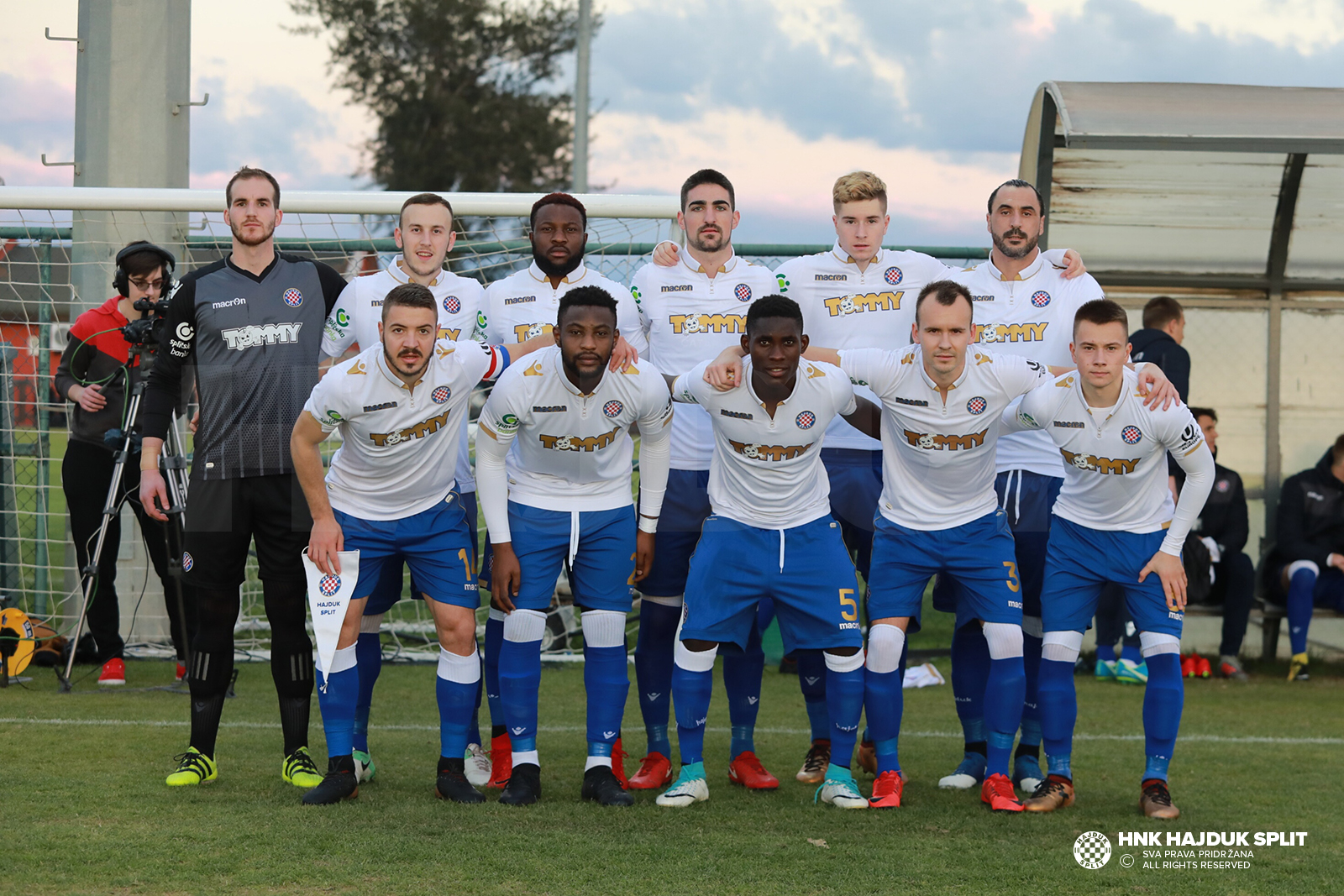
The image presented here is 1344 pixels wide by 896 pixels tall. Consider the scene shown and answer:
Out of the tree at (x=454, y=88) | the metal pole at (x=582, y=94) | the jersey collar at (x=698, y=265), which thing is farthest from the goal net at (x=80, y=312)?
the tree at (x=454, y=88)

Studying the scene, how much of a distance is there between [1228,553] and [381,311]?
230 inches

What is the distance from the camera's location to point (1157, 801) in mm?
4684

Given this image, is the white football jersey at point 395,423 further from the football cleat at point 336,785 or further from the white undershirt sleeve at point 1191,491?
the white undershirt sleeve at point 1191,491

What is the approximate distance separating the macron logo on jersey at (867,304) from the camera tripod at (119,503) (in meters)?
3.20

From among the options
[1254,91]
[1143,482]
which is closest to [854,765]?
[1143,482]

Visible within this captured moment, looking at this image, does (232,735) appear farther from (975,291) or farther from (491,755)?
(975,291)

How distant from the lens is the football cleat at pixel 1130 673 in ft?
26.0

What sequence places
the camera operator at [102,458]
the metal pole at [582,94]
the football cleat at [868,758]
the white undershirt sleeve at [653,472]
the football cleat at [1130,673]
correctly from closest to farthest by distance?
the white undershirt sleeve at [653,472] < the football cleat at [868,758] < the camera operator at [102,458] < the football cleat at [1130,673] < the metal pole at [582,94]

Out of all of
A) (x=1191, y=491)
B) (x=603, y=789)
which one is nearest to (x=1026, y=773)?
(x=1191, y=491)

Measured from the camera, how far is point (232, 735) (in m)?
5.84

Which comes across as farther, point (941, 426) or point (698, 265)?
point (698, 265)

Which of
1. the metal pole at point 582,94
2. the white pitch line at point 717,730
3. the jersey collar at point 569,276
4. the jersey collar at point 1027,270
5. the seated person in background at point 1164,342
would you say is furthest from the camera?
the metal pole at point 582,94

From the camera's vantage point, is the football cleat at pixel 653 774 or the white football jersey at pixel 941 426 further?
the football cleat at pixel 653 774

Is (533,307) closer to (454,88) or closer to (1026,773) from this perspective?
(1026,773)
